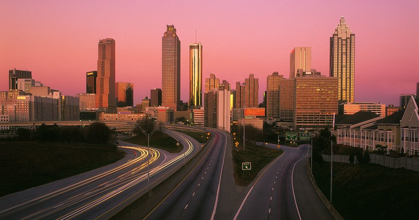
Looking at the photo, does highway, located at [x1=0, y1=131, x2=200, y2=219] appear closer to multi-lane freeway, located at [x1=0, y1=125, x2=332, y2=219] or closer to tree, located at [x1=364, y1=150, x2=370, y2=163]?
multi-lane freeway, located at [x1=0, y1=125, x2=332, y2=219]

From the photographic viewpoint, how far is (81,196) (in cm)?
3828

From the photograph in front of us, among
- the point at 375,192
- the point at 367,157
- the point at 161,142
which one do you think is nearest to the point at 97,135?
the point at 161,142

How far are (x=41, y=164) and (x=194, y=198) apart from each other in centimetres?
3340

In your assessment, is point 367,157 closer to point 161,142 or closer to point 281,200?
point 281,200

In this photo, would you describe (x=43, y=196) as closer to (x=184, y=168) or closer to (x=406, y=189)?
(x=184, y=168)

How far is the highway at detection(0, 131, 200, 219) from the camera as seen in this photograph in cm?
3123

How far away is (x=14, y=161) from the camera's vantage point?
54375mm

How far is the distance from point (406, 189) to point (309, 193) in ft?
40.3

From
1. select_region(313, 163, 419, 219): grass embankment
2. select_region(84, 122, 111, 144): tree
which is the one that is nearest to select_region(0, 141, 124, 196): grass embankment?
select_region(84, 122, 111, 144): tree

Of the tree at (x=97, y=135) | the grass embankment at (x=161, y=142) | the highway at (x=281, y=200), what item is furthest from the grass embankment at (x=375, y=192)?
the tree at (x=97, y=135)

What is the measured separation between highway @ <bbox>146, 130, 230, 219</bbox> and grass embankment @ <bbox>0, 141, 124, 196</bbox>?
21.8 meters

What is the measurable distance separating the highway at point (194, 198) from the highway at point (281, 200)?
140 inches

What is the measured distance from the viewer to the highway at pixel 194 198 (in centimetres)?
3002

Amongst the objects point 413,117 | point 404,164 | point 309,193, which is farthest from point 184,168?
point 413,117
